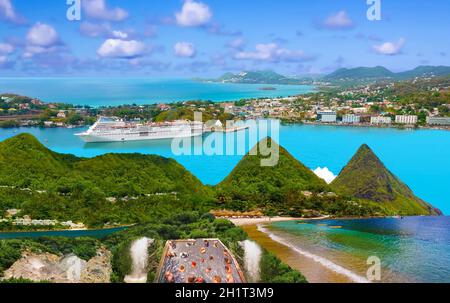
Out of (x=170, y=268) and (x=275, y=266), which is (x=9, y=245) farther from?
(x=275, y=266)

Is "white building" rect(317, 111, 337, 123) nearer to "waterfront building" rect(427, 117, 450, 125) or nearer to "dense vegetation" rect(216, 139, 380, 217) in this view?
"waterfront building" rect(427, 117, 450, 125)

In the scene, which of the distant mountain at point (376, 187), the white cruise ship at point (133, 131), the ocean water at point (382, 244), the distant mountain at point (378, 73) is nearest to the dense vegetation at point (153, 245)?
the ocean water at point (382, 244)

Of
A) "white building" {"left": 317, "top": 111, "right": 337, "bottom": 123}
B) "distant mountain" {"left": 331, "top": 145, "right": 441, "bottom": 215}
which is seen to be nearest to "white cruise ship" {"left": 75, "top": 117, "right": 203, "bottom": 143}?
"distant mountain" {"left": 331, "top": 145, "right": 441, "bottom": 215}

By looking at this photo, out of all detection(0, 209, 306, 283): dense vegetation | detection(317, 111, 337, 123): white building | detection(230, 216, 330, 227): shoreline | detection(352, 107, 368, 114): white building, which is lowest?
detection(230, 216, 330, 227): shoreline

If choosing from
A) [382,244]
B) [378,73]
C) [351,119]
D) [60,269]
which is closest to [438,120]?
[351,119]

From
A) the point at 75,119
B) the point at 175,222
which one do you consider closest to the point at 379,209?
the point at 175,222
